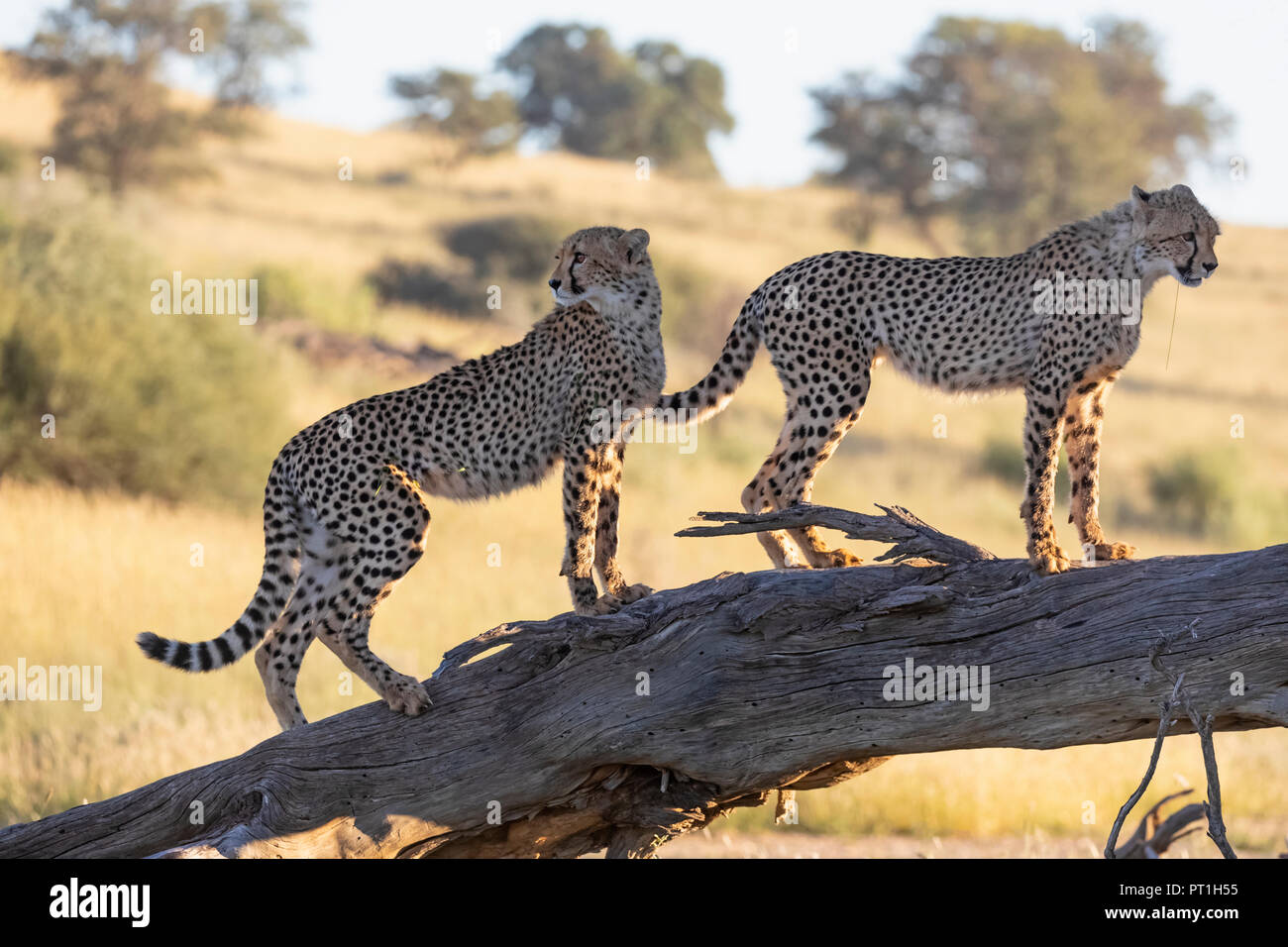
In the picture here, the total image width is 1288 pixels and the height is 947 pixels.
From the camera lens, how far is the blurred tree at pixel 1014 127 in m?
30.8

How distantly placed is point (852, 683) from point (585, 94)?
36.9m

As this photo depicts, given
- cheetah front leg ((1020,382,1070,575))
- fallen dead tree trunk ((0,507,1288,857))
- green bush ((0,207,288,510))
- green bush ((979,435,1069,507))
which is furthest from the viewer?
green bush ((979,435,1069,507))

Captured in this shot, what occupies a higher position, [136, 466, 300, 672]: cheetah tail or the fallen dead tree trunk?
[136, 466, 300, 672]: cheetah tail

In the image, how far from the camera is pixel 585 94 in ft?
130

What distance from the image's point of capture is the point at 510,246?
96.5 feet

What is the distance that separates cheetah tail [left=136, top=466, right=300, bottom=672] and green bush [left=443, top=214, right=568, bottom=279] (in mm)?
23093

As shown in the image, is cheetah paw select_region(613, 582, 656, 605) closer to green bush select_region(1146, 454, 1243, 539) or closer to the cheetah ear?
the cheetah ear

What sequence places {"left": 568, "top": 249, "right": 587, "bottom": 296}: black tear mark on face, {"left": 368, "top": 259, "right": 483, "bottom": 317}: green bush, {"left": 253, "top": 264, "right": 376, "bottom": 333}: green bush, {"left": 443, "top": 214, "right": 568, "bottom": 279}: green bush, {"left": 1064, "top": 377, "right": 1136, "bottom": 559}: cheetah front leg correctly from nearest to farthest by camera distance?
{"left": 1064, "top": 377, "right": 1136, "bottom": 559}: cheetah front leg, {"left": 568, "top": 249, "right": 587, "bottom": 296}: black tear mark on face, {"left": 253, "top": 264, "right": 376, "bottom": 333}: green bush, {"left": 368, "top": 259, "right": 483, "bottom": 317}: green bush, {"left": 443, "top": 214, "right": 568, "bottom": 279}: green bush

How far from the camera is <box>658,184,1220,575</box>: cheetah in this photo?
5.30 metres

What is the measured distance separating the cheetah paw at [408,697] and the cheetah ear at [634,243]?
191 centimetres

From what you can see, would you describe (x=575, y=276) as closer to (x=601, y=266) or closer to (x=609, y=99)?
(x=601, y=266)

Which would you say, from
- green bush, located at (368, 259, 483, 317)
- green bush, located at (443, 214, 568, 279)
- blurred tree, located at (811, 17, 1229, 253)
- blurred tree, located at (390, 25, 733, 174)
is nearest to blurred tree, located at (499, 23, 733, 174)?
blurred tree, located at (390, 25, 733, 174)

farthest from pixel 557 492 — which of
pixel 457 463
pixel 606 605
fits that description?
pixel 606 605
